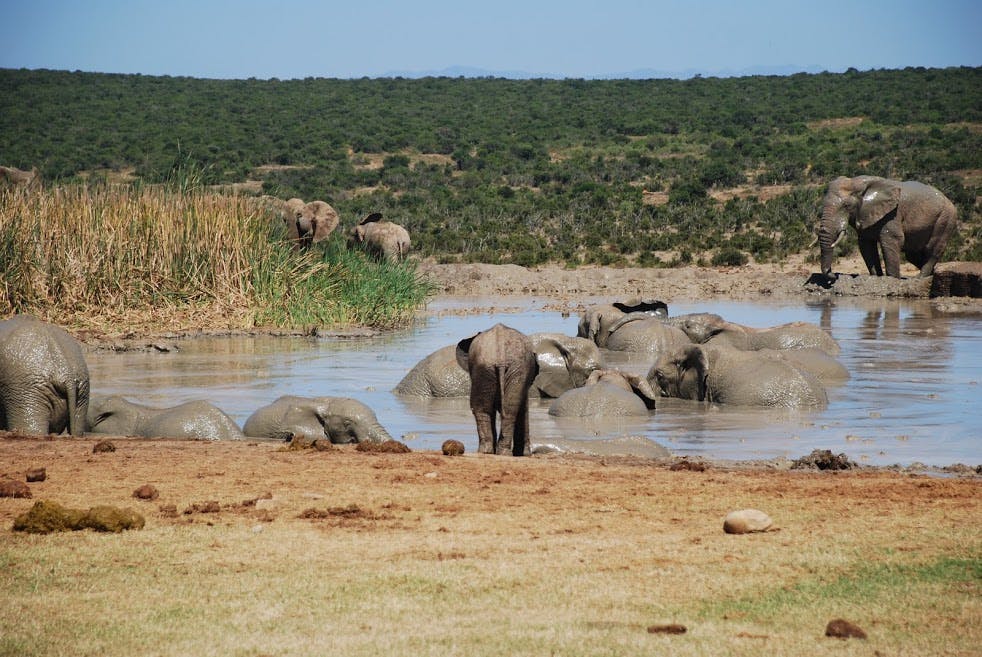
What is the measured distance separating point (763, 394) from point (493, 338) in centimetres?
438

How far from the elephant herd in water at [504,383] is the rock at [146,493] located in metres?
2.50

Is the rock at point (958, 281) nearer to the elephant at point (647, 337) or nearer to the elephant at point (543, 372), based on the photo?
the elephant at point (647, 337)

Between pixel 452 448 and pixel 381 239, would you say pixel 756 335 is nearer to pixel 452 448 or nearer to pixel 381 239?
pixel 452 448

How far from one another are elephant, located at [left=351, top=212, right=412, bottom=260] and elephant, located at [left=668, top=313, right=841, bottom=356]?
10595mm

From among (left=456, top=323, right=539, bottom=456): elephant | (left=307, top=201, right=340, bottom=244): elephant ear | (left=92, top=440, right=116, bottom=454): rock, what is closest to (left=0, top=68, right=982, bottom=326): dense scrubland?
(left=307, top=201, right=340, bottom=244): elephant ear

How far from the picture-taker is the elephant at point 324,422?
36.6 feet

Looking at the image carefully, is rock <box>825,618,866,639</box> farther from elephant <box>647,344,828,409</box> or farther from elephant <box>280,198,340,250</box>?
elephant <box>280,198,340,250</box>

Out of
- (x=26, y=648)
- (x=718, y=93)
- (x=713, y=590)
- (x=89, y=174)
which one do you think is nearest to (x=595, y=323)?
(x=713, y=590)

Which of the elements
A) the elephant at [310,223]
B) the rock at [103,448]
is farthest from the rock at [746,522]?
the elephant at [310,223]

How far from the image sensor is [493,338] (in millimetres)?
10305

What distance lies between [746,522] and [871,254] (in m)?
23.4

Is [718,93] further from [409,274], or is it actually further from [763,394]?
[763,394]

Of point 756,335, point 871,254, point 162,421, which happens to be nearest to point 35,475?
point 162,421

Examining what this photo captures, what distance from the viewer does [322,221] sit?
24.3 meters
